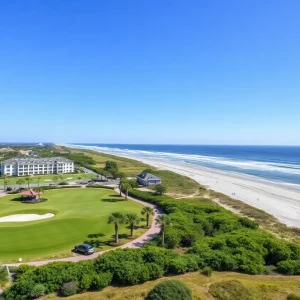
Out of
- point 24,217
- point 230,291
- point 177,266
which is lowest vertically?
point 24,217

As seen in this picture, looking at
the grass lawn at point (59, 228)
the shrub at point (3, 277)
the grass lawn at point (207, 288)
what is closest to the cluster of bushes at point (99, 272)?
the grass lawn at point (207, 288)

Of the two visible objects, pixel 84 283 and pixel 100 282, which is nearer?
pixel 84 283

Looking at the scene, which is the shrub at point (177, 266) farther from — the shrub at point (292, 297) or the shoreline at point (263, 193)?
the shoreline at point (263, 193)

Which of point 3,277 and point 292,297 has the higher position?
point 292,297

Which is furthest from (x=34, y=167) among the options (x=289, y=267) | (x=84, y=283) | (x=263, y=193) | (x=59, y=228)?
(x=289, y=267)

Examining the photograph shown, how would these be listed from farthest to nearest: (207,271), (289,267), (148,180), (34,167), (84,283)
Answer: (34,167) → (148,180) → (289,267) → (207,271) → (84,283)

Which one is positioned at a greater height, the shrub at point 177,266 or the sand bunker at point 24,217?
the shrub at point 177,266

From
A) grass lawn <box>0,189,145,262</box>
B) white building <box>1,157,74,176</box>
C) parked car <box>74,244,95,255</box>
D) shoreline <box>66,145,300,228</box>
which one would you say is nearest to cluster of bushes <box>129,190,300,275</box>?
grass lawn <box>0,189,145,262</box>

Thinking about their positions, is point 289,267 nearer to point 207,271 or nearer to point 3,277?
point 207,271
